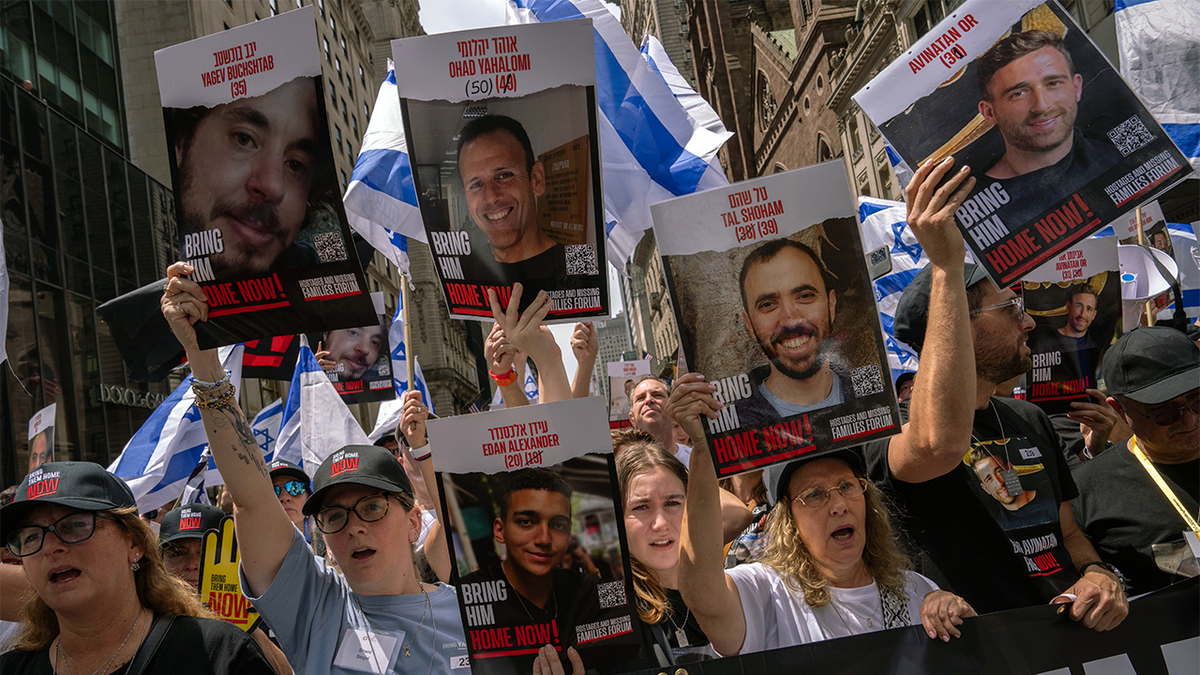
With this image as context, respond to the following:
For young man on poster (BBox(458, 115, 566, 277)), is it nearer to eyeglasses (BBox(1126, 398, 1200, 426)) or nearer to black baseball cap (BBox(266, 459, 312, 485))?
eyeglasses (BBox(1126, 398, 1200, 426))

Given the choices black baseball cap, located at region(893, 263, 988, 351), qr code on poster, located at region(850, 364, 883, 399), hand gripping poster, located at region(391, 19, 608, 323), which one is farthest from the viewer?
black baseball cap, located at region(893, 263, 988, 351)

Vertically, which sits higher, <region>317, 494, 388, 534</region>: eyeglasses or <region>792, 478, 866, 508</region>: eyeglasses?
<region>317, 494, 388, 534</region>: eyeglasses

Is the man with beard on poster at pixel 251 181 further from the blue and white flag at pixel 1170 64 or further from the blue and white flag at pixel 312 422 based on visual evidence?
the blue and white flag at pixel 1170 64

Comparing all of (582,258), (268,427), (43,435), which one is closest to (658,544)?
(582,258)

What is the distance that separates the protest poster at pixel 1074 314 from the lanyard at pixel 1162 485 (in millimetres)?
1423

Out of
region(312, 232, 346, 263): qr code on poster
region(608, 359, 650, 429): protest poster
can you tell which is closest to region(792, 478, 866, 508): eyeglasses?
region(312, 232, 346, 263): qr code on poster

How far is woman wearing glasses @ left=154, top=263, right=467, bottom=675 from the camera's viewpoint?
9.30ft

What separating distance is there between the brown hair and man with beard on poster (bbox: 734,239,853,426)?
24.0 inches

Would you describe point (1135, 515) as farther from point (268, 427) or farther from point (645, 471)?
point (268, 427)

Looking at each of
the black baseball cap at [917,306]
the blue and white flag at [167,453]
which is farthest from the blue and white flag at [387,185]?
the black baseball cap at [917,306]

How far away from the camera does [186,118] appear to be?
3.06 metres

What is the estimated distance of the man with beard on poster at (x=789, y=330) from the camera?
2.80 meters

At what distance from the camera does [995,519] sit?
3184mm

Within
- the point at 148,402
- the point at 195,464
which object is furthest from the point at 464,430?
the point at 148,402
